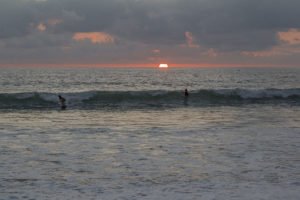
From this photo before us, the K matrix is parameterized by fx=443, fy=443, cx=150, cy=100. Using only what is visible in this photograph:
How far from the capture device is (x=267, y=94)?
160 feet

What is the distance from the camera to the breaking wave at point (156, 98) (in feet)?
133

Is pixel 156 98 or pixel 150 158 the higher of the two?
pixel 156 98

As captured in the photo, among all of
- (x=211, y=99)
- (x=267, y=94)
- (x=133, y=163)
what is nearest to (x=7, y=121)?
(x=133, y=163)

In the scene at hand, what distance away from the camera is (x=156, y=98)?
45219 millimetres

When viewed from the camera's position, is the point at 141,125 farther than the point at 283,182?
Yes

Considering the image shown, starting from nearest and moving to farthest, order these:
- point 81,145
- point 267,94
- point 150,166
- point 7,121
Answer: point 150,166 < point 81,145 < point 7,121 < point 267,94

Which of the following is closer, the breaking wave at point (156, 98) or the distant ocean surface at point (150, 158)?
the distant ocean surface at point (150, 158)

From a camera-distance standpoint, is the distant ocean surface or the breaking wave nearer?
the distant ocean surface

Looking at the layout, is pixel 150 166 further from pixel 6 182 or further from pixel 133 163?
pixel 6 182

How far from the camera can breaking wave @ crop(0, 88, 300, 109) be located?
4047 cm

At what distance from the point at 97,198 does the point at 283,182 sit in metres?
4.67

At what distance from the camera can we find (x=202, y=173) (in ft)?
39.5

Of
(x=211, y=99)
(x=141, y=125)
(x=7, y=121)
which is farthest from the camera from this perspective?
(x=211, y=99)

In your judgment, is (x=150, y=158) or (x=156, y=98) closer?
(x=150, y=158)
